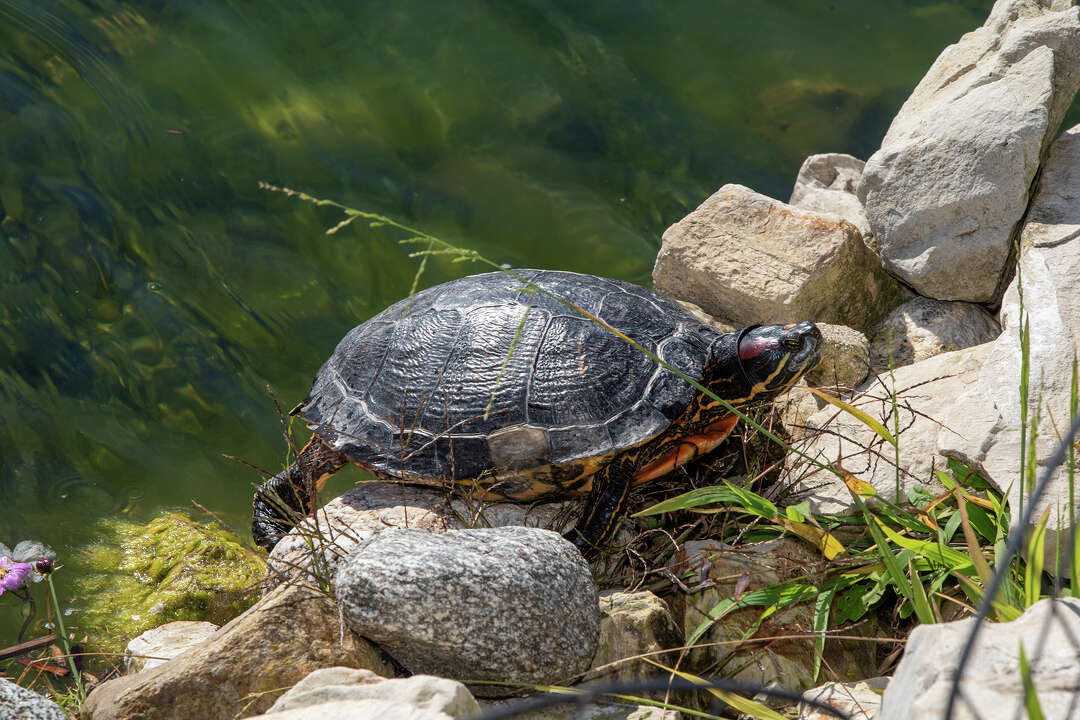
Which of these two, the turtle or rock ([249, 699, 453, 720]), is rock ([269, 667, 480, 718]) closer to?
rock ([249, 699, 453, 720])

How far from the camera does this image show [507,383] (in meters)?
2.90

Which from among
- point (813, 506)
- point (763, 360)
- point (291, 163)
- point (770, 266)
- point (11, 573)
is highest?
point (291, 163)

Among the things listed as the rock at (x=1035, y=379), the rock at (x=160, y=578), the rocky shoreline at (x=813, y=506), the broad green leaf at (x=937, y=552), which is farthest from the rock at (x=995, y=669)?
the rock at (x=160, y=578)

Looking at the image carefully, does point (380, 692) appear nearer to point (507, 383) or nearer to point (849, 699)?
point (849, 699)

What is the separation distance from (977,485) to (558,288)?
1.55m

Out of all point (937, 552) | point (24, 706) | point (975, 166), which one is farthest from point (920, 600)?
point (24, 706)

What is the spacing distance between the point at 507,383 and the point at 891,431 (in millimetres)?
1343

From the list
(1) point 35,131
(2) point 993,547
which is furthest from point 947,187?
(1) point 35,131

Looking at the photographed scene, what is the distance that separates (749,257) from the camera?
12.2 ft

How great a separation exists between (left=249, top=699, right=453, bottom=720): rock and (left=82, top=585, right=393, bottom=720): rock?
420 mm

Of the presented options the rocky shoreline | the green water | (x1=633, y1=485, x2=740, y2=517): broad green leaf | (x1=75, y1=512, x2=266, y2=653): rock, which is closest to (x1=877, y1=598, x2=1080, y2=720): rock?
the rocky shoreline

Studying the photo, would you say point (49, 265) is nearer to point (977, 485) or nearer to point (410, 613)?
point (410, 613)

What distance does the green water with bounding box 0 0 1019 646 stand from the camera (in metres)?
4.55

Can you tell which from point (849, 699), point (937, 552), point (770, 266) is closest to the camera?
point (849, 699)
